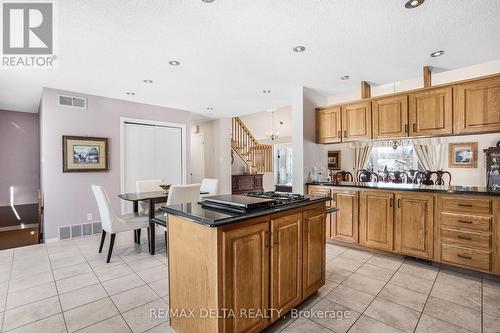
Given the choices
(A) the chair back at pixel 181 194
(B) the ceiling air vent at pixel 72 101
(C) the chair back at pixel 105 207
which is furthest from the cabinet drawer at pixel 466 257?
(B) the ceiling air vent at pixel 72 101

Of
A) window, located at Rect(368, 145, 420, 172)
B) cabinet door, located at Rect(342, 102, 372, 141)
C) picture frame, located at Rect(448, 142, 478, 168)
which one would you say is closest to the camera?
cabinet door, located at Rect(342, 102, 372, 141)

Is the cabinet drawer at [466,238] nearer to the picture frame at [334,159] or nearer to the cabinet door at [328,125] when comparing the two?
the cabinet door at [328,125]

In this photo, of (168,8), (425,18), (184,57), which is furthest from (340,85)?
(168,8)

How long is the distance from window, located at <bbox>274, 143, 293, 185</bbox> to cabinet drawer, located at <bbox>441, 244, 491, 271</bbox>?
7.16 m

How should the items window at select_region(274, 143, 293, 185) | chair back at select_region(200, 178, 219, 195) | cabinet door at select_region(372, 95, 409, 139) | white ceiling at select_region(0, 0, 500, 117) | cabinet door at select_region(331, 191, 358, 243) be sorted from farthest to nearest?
window at select_region(274, 143, 293, 185), chair back at select_region(200, 178, 219, 195), cabinet door at select_region(331, 191, 358, 243), cabinet door at select_region(372, 95, 409, 139), white ceiling at select_region(0, 0, 500, 117)

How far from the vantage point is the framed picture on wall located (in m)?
4.21

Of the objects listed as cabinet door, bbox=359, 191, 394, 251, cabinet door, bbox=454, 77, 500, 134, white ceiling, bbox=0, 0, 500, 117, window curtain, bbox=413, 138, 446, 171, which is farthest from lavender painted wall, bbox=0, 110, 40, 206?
window curtain, bbox=413, 138, 446, 171

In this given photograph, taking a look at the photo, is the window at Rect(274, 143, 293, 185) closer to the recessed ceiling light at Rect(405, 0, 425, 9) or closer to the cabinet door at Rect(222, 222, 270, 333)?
the recessed ceiling light at Rect(405, 0, 425, 9)

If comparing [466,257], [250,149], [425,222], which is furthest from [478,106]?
[250,149]

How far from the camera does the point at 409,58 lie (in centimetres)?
301

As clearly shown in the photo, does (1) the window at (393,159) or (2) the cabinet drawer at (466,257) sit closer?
(2) the cabinet drawer at (466,257)

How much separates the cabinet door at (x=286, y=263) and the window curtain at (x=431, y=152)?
584 centimetres

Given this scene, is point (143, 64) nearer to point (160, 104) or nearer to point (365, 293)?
point (160, 104)

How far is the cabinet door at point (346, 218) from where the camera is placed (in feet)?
11.5
